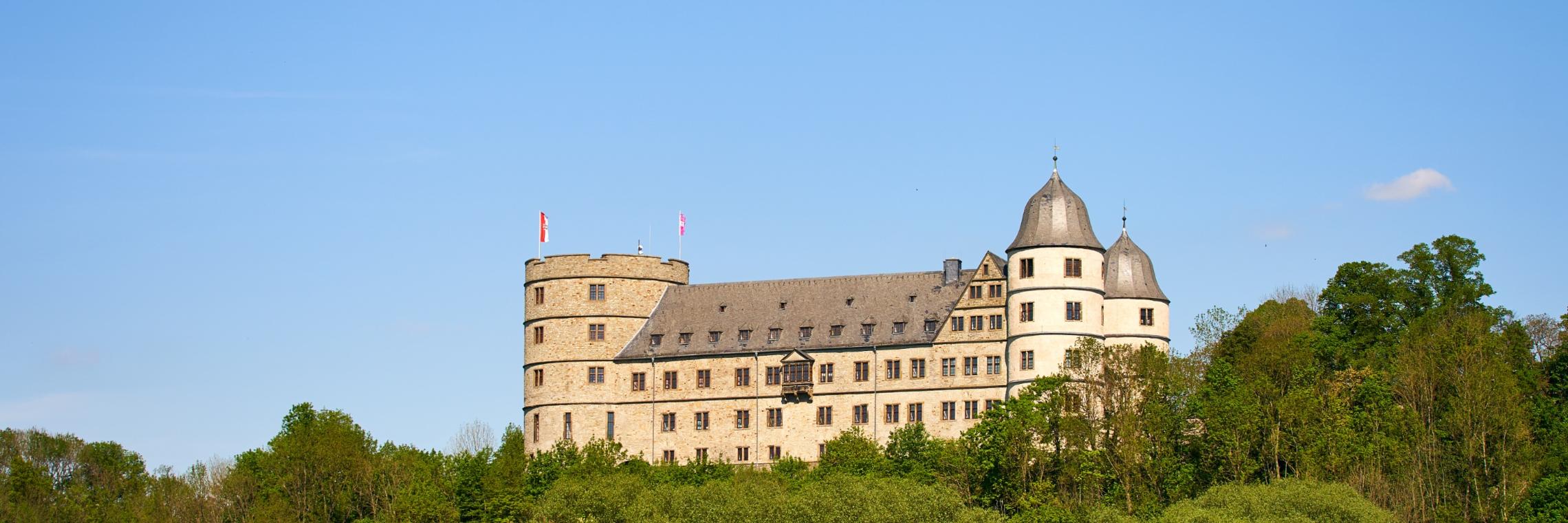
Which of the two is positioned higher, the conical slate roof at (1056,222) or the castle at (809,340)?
the conical slate roof at (1056,222)

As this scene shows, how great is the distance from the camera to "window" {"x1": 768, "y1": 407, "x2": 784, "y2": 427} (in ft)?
339

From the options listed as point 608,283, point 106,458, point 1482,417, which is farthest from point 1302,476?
point 106,458

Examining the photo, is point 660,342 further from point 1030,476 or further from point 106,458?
point 106,458

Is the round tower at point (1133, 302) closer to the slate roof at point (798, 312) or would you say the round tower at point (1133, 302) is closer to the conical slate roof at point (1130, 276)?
the conical slate roof at point (1130, 276)

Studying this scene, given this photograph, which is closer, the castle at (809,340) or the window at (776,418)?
the castle at (809,340)

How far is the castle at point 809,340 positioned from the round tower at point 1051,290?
66 mm

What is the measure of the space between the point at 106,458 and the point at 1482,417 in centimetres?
7266

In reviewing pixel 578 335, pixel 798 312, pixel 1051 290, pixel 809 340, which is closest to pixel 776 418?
pixel 809 340

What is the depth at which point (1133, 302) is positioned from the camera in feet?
335

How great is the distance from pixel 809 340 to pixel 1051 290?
11800mm

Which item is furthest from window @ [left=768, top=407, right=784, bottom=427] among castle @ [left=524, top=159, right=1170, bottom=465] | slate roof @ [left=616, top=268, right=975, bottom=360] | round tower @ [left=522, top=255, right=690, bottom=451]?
round tower @ [left=522, top=255, right=690, bottom=451]

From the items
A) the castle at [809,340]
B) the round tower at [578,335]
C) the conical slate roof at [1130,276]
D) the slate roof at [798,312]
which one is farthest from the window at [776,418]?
the conical slate roof at [1130,276]

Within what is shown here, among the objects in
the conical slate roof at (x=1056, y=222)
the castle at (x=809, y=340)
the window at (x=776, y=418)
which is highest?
the conical slate roof at (x=1056, y=222)

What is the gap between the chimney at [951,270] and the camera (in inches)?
4082
